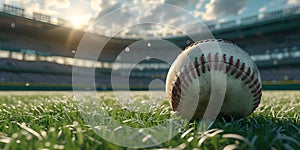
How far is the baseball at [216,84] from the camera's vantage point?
1.77 m

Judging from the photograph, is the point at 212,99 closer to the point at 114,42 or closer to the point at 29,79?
the point at 29,79

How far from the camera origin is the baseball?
1.77m

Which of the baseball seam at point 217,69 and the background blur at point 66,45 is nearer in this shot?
the baseball seam at point 217,69

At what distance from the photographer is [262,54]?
24438 millimetres

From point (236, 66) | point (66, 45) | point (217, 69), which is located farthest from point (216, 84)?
point (66, 45)

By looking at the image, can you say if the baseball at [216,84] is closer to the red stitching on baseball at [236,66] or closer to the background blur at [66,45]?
the red stitching on baseball at [236,66]

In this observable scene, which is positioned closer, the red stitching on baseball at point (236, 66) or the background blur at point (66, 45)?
the red stitching on baseball at point (236, 66)

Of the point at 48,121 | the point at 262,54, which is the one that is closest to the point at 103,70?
the point at 262,54

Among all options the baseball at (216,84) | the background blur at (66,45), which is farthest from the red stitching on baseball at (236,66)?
the background blur at (66,45)

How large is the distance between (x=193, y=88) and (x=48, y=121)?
1288 mm

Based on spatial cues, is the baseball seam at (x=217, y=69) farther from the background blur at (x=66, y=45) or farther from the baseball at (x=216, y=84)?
the background blur at (x=66, y=45)

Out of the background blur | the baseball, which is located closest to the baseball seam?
the baseball

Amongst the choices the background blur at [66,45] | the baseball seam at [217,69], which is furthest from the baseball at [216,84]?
the background blur at [66,45]

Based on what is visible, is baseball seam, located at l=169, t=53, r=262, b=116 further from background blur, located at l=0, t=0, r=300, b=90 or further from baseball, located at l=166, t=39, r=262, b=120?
background blur, located at l=0, t=0, r=300, b=90
